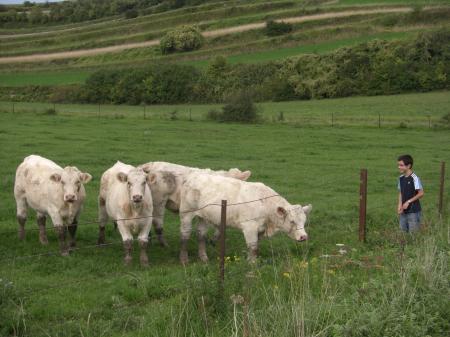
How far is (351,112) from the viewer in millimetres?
47750

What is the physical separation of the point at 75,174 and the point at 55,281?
2.91 metres

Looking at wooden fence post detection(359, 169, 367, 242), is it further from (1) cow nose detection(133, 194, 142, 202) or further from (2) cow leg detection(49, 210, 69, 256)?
(2) cow leg detection(49, 210, 69, 256)

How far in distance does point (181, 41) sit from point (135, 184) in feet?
247

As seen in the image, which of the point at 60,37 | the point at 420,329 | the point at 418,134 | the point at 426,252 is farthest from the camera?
the point at 60,37

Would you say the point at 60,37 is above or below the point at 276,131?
above

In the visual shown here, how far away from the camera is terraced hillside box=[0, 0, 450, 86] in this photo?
7494 cm

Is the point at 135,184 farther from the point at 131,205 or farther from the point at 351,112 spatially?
the point at 351,112

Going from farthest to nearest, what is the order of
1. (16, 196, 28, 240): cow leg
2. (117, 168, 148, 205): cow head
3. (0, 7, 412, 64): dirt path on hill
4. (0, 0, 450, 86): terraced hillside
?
(0, 7, 412, 64): dirt path on hill → (0, 0, 450, 86): terraced hillside → (16, 196, 28, 240): cow leg → (117, 168, 148, 205): cow head

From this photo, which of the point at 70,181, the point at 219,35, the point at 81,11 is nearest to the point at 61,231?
the point at 70,181

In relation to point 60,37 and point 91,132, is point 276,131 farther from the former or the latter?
point 60,37

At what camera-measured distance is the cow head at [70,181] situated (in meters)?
12.4

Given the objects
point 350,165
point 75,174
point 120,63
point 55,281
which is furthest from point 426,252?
point 120,63

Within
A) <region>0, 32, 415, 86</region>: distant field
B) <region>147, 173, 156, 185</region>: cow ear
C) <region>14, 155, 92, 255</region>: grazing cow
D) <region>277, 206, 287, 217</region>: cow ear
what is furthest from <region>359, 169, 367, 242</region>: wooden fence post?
<region>0, 32, 415, 86</region>: distant field

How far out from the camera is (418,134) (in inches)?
1437
